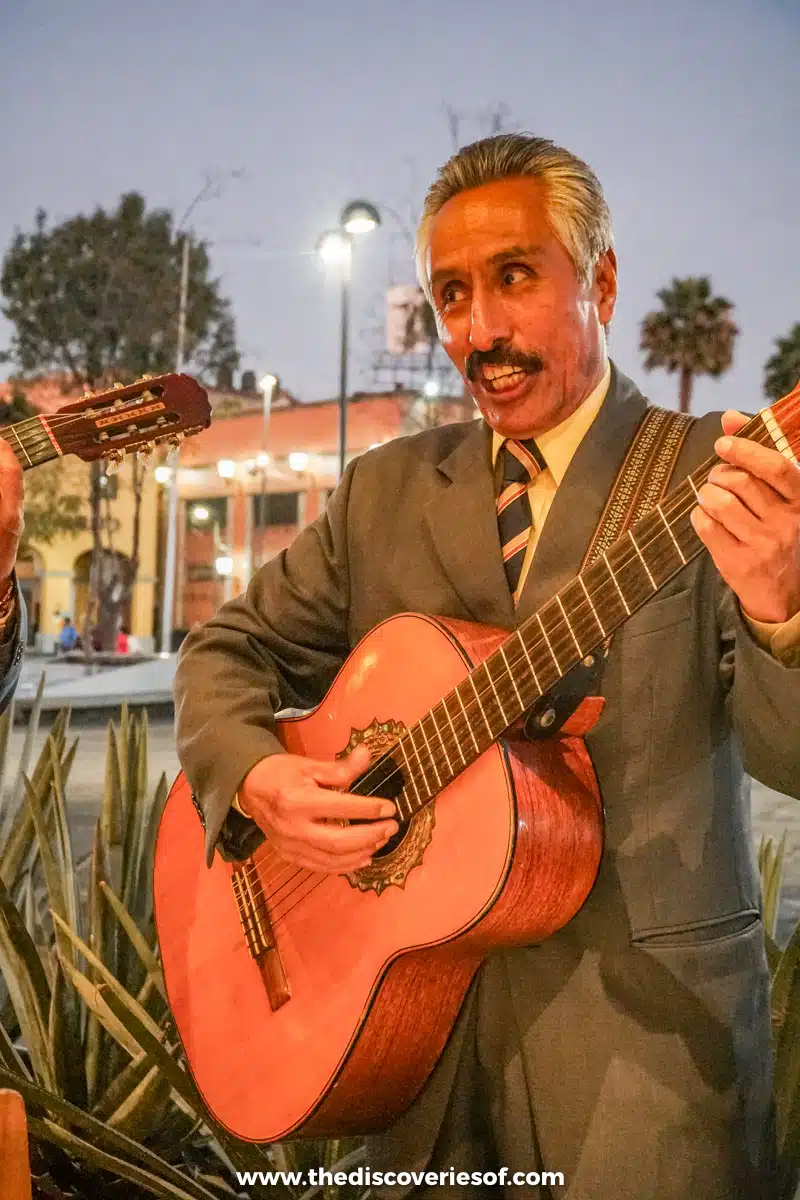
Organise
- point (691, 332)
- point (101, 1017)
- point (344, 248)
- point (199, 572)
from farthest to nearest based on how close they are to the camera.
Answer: point (199, 572) → point (691, 332) → point (344, 248) → point (101, 1017)

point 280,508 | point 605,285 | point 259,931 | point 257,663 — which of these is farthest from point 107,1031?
point 280,508

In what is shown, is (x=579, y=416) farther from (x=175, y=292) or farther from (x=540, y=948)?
(x=175, y=292)

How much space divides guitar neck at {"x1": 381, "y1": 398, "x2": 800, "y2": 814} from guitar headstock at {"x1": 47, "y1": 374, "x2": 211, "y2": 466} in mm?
946

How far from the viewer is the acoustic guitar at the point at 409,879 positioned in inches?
55.1

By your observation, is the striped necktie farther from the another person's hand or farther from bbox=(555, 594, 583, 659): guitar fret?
the another person's hand

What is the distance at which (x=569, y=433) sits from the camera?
5.57 ft

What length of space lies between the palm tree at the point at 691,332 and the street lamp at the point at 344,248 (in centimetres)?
1615

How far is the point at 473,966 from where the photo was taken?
160 cm

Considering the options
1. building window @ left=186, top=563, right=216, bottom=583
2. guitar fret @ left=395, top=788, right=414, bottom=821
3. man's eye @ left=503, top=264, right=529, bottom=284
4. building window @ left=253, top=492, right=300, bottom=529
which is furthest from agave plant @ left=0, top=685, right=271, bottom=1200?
building window @ left=186, top=563, right=216, bottom=583

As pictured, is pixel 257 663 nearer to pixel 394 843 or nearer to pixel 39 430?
pixel 394 843

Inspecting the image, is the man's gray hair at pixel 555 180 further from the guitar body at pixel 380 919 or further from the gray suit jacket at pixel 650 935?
the guitar body at pixel 380 919

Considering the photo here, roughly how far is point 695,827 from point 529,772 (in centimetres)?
26

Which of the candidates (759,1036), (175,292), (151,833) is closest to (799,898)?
(151,833)

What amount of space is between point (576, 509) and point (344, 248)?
39.4 ft
